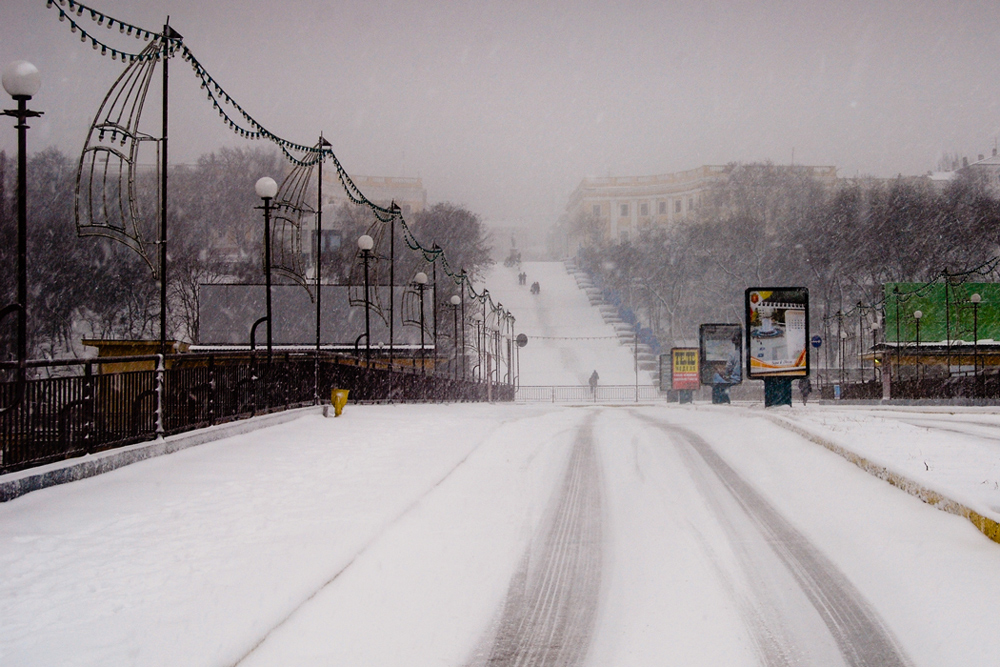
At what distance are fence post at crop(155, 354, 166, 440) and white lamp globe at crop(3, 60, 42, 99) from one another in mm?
3877

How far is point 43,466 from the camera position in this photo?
8773 mm

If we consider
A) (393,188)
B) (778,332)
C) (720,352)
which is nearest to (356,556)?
(778,332)

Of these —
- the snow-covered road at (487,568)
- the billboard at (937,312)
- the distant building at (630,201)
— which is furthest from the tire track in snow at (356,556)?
the distant building at (630,201)

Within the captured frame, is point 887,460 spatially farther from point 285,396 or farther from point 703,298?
point 703,298

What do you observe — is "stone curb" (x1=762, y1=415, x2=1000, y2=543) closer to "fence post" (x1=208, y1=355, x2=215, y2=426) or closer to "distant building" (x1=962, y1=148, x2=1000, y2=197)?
"fence post" (x1=208, y1=355, x2=215, y2=426)

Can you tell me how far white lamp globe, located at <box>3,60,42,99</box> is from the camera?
9000 mm

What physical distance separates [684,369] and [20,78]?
134 feet

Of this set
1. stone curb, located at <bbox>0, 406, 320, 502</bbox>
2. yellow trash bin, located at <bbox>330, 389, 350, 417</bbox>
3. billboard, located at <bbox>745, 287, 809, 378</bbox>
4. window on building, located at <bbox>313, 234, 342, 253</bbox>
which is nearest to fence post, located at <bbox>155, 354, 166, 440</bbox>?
stone curb, located at <bbox>0, 406, 320, 502</bbox>

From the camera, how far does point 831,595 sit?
224 inches

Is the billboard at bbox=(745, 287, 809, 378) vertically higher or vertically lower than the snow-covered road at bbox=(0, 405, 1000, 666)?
higher

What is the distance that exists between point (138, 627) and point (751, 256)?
260 ft

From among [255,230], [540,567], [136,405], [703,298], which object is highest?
[255,230]

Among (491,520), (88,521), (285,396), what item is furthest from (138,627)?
(285,396)

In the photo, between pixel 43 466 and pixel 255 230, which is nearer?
pixel 43 466
